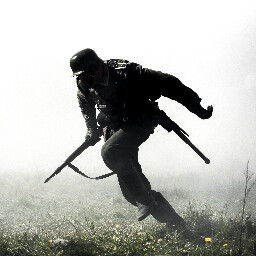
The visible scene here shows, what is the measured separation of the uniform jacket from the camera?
3809 mm

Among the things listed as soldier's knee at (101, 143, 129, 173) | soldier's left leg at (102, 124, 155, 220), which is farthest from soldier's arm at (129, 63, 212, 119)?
soldier's knee at (101, 143, 129, 173)

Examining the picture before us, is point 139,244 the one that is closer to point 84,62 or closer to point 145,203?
point 145,203

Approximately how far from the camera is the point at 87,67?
368 cm

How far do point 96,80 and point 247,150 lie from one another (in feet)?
104

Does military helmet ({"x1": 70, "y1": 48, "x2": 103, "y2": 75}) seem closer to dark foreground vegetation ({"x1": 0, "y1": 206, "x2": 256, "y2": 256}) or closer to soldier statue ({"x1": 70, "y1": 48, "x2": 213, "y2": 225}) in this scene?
soldier statue ({"x1": 70, "y1": 48, "x2": 213, "y2": 225})

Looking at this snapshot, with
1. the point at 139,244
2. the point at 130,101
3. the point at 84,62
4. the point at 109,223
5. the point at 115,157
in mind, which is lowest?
the point at 139,244

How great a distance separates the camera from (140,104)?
3.98 metres

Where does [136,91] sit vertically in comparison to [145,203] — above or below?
above

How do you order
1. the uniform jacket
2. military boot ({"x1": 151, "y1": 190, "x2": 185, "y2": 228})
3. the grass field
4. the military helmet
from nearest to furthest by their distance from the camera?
the grass field
the military helmet
the uniform jacket
military boot ({"x1": 151, "y1": 190, "x2": 185, "y2": 228})

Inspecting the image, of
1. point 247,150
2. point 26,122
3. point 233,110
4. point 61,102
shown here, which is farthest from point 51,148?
point 61,102

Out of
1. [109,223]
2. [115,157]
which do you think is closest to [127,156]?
[115,157]

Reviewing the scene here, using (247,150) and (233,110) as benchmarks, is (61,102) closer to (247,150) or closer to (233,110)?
(233,110)

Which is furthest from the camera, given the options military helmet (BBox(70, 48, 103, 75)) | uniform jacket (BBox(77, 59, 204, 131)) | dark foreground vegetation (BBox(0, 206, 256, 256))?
uniform jacket (BBox(77, 59, 204, 131))

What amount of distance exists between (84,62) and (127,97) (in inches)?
25.5
